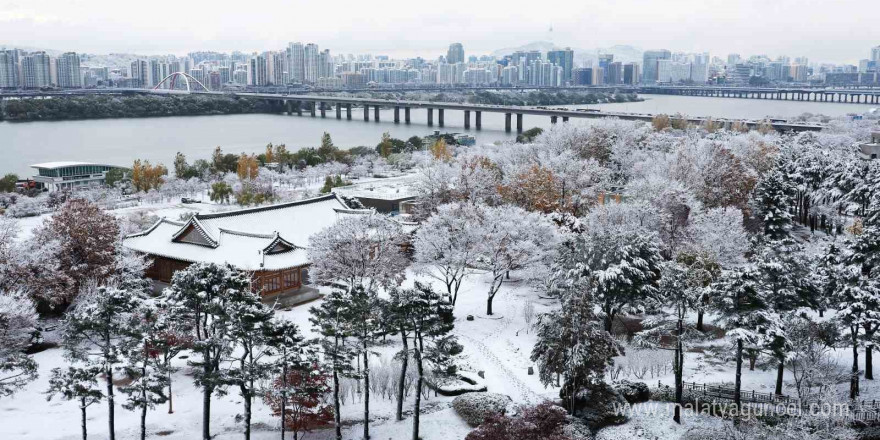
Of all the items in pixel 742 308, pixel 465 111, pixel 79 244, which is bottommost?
pixel 742 308

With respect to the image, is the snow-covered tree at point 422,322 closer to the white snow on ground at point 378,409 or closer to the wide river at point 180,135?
Answer: the white snow on ground at point 378,409

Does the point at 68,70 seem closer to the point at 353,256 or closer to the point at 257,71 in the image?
the point at 257,71

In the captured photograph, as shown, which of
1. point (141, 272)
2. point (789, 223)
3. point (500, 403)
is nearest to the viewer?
point (500, 403)

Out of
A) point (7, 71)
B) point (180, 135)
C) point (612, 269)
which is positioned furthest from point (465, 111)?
point (7, 71)

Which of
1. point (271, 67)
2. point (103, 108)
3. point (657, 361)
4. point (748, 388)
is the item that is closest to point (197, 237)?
point (657, 361)

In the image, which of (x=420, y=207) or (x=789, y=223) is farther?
(x=420, y=207)

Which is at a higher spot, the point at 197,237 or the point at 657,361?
the point at 197,237

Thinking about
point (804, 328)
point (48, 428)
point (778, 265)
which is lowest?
point (48, 428)

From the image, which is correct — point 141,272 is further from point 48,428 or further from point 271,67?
point 271,67
